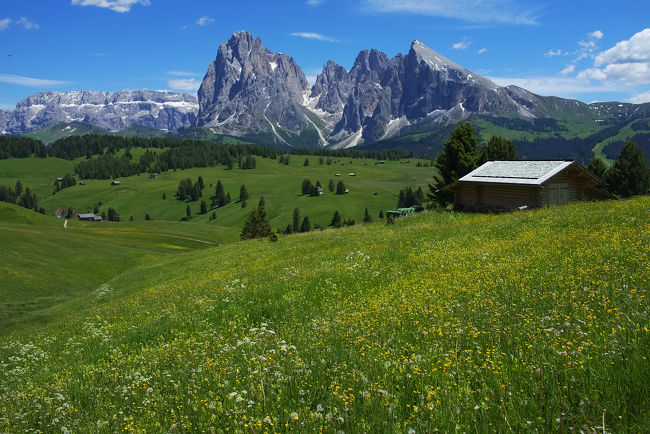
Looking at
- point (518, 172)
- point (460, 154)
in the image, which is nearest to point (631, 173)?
point (460, 154)

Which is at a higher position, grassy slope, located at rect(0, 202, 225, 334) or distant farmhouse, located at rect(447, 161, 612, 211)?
distant farmhouse, located at rect(447, 161, 612, 211)

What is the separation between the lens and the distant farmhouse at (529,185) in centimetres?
3834

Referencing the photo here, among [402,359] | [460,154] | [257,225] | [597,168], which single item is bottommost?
[257,225]

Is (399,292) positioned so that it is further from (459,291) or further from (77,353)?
(77,353)

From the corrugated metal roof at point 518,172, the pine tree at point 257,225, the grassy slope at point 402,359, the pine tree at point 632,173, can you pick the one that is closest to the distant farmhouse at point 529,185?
the corrugated metal roof at point 518,172

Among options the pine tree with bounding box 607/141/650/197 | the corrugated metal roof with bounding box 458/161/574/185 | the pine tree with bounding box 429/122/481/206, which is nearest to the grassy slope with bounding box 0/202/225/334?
the corrugated metal roof with bounding box 458/161/574/185

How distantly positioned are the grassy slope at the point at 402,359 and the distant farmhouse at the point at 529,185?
26.6 metres

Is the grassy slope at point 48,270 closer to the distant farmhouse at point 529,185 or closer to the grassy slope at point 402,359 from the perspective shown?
the grassy slope at point 402,359

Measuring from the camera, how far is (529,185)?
3800cm

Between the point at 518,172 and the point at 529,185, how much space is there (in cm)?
396

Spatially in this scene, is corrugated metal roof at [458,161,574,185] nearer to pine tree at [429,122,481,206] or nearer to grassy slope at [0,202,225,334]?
pine tree at [429,122,481,206]

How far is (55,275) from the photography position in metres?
47.2

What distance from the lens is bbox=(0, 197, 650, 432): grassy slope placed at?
4609 mm

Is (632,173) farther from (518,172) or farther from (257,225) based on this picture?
(257,225)
